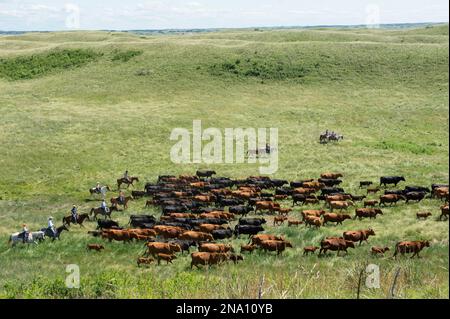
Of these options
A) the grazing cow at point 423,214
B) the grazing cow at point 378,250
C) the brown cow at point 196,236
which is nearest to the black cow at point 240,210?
the brown cow at point 196,236

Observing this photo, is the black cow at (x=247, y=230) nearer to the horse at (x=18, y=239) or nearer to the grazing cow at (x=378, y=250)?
the grazing cow at (x=378, y=250)

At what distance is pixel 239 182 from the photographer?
1404 inches

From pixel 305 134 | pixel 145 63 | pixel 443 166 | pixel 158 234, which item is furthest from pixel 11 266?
pixel 145 63

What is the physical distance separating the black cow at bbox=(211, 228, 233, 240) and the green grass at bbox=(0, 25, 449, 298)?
805mm

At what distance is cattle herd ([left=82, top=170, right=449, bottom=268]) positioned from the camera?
71.8 feet

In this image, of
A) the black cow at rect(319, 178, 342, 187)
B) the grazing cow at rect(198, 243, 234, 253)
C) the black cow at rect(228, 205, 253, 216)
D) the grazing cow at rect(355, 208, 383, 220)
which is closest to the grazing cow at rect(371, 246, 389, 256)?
the grazing cow at rect(198, 243, 234, 253)

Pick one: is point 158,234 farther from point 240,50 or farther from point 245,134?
point 240,50

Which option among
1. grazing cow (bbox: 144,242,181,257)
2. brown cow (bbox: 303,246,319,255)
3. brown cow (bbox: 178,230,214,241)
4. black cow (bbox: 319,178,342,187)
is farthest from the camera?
black cow (bbox: 319,178,342,187)

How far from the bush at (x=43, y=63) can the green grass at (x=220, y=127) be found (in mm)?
335

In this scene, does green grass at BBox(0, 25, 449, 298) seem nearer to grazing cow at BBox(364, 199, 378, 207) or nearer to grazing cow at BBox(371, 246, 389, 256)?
grazing cow at BBox(371, 246, 389, 256)

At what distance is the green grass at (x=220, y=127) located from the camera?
49.0 feet

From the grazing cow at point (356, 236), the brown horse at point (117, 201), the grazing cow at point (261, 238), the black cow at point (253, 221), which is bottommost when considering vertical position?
the brown horse at point (117, 201)
